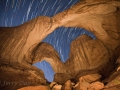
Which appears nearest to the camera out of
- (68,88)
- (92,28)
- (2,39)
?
(68,88)

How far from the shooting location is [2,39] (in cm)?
1009

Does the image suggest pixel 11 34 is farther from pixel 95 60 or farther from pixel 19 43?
pixel 95 60

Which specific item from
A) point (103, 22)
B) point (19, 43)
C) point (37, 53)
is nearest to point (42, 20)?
point (19, 43)

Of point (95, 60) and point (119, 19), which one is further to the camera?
point (95, 60)

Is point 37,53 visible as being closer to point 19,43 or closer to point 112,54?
point 19,43

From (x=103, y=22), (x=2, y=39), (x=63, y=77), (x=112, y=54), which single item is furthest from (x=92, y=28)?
(x=2, y=39)

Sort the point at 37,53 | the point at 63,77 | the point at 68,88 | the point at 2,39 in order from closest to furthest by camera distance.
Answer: the point at 68,88 < the point at 2,39 < the point at 63,77 < the point at 37,53

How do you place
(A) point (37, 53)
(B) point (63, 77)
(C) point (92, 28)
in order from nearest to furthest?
(C) point (92, 28), (B) point (63, 77), (A) point (37, 53)

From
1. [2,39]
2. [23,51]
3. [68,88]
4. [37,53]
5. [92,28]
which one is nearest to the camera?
[68,88]

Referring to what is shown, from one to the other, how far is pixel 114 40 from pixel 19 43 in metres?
8.16

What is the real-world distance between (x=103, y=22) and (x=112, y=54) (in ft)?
9.71

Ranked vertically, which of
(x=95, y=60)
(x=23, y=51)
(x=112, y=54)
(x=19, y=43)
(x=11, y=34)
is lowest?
(x=95, y=60)

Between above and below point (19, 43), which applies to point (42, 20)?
above

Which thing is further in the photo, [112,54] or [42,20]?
[112,54]
